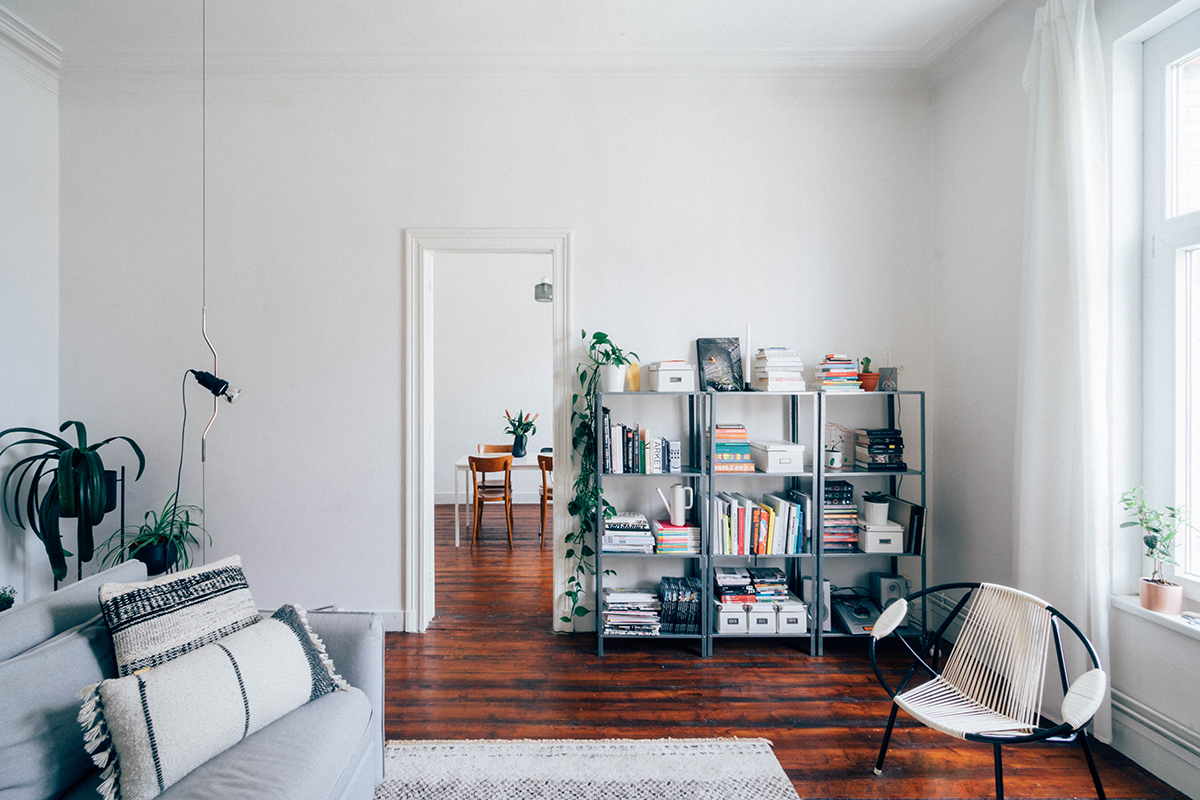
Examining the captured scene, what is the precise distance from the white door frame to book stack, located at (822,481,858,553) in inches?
57.2

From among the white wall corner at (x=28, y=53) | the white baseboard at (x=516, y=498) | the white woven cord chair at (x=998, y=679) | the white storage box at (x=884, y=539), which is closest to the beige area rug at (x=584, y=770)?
the white woven cord chair at (x=998, y=679)

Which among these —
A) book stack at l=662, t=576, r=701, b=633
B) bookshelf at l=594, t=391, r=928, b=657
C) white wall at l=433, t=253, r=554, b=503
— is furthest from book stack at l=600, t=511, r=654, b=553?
white wall at l=433, t=253, r=554, b=503

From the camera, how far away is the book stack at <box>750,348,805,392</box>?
298 centimetres

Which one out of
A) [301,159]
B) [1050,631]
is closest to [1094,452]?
[1050,631]

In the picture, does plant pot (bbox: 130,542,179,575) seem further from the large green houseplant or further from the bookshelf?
the bookshelf

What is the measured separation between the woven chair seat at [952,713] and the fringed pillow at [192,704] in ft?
6.23

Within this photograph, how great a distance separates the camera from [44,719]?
1307 mm

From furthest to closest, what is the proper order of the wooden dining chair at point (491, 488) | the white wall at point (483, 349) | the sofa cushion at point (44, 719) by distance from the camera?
1. the white wall at point (483, 349)
2. the wooden dining chair at point (491, 488)
3. the sofa cushion at point (44, 719)

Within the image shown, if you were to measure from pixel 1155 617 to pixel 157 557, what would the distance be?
4.27 m

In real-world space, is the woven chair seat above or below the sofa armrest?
below

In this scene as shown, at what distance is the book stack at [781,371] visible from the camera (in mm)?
2979

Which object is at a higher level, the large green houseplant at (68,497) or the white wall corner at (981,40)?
the white wall corner at (981,40)

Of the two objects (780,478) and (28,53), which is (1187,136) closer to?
(780,478)

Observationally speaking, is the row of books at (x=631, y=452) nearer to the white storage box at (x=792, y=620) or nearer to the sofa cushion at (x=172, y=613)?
the white storage box at (x=792, y=620)
